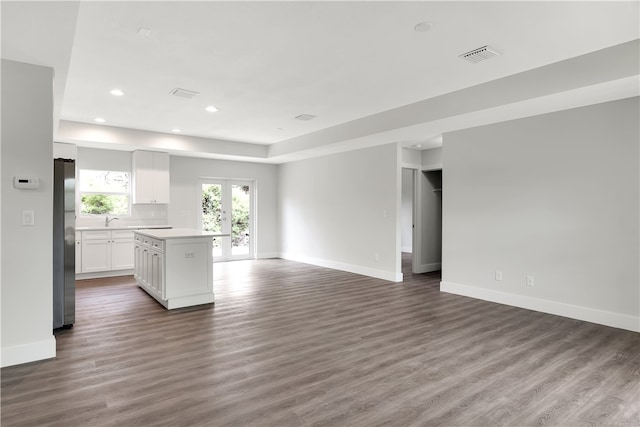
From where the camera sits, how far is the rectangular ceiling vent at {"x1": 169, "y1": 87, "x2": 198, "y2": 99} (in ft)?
14.8

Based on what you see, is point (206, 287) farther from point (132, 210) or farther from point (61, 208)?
point (132, 210)

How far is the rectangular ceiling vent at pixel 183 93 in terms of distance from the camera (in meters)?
4.51

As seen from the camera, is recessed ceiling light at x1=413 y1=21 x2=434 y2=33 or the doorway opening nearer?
recessed ceiling light at x1=413 y1=21 x2=434 y2=33

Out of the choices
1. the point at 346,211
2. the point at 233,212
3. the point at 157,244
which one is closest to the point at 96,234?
the point at 157,244

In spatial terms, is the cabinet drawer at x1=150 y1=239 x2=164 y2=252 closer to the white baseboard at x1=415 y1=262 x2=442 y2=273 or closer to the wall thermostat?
the wall thermostat

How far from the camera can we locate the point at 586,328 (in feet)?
12.7

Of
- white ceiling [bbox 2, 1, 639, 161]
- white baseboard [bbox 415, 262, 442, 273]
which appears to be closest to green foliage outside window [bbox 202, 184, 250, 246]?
white ceiling [bbox 2, 1, 639, 161]

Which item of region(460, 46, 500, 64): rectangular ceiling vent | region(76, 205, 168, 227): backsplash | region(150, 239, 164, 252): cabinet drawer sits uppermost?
region(460, 46, 500, 64): rectangular ceiling vent

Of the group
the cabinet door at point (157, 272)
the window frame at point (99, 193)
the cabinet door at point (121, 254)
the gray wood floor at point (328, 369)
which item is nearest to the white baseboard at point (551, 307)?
the gray wood floor at point (328, 369)

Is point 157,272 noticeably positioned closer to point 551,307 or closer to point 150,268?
point 150,268

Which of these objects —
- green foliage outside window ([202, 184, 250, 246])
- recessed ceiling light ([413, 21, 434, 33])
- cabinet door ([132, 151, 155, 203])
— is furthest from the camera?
green foliage outside window ([202, 184, 250, 246])

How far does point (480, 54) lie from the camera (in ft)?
11.2

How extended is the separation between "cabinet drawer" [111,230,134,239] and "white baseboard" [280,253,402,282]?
3.71 meters

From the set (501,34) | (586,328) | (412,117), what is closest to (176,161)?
(412,117)
